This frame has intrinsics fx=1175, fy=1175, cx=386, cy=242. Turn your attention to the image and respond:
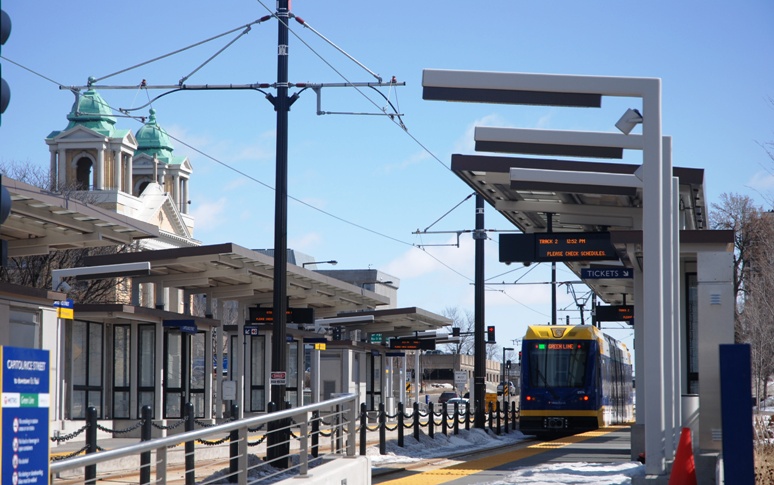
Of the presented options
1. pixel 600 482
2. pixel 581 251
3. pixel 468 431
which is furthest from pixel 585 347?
pixel 600 482

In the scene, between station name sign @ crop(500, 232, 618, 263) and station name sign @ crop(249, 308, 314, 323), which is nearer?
station name sign @ crop(500, 232, 618, 263)

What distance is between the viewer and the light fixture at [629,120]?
45.7 feet

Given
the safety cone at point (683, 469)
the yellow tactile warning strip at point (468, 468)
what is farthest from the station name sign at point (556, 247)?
the safety cone at point (683, 469)

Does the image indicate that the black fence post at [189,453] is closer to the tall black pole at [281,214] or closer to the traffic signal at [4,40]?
the tall black pole at [281,214]

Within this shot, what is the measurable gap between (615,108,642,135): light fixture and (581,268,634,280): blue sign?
7.62m

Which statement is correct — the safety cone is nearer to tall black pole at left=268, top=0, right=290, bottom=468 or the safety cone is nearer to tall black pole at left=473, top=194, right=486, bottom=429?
tall black pole at left=268, top=0, right=290, bottom=468

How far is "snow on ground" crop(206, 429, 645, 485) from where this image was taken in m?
16.0

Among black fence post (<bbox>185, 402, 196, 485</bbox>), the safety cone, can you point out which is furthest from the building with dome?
the safety cone

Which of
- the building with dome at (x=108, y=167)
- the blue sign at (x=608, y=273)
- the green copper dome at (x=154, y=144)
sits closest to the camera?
the blue sign at (x=608, y=273)

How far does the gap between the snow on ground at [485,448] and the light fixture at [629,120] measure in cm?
410

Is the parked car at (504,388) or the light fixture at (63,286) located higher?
the light fixture at (63,286)

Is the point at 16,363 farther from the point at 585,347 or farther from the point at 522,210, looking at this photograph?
the point at 585,347

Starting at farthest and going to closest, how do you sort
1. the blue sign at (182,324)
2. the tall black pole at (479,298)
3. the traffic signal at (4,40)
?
the tall black pole at (479,298) → the blue sign at (182,324) → the traffic signal at (4,40)

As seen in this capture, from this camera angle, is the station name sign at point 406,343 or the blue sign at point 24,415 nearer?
the blue sign at point 24,415
